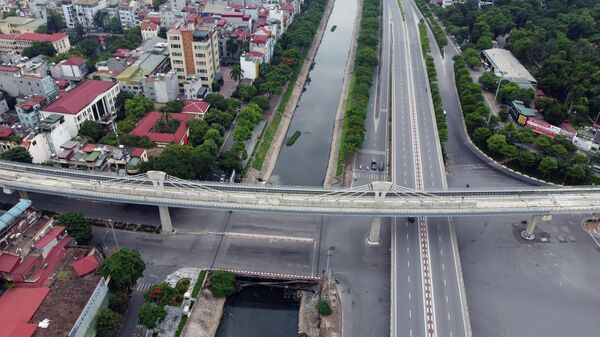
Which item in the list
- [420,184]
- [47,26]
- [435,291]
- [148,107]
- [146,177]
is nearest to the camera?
[435,291]

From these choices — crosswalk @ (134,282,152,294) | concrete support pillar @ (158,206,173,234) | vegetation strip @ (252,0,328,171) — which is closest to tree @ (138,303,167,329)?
crosswalk @ (134,282,152,294)

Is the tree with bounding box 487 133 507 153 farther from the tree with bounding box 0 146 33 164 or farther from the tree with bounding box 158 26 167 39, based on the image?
the tree with bounding box 158 26 167 39

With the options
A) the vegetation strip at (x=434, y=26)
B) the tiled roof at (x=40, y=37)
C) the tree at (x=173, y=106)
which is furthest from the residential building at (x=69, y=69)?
the vegetation strip at (x=434, y=26)

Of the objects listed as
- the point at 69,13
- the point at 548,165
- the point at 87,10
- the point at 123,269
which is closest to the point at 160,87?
the point at 123,269

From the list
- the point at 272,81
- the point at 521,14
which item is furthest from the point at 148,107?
the point at 521,14

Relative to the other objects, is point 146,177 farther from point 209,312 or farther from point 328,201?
point 328,201
